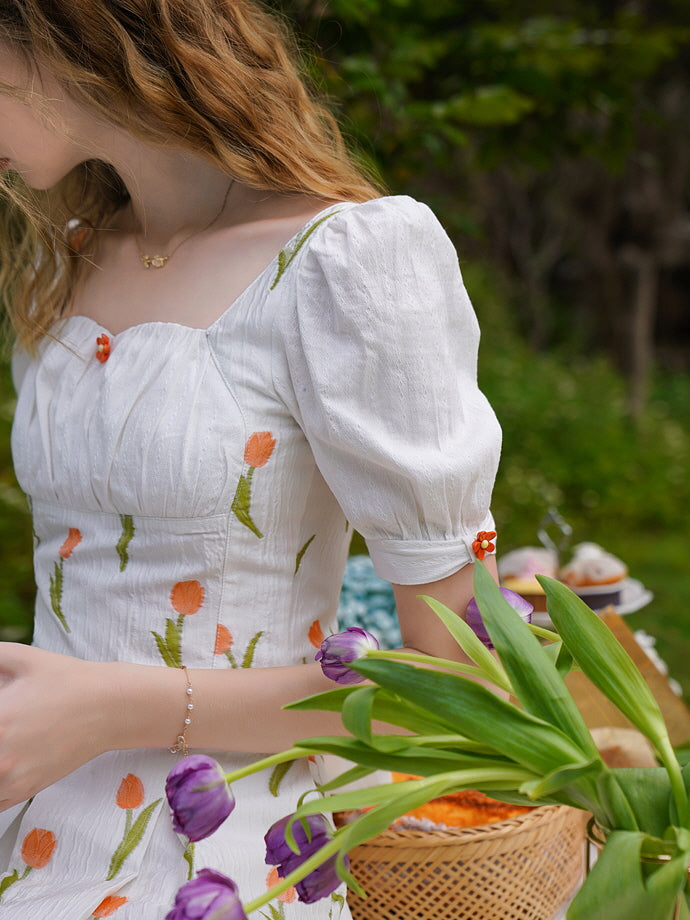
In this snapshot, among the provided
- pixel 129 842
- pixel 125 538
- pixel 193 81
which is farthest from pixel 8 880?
pixel 193 81

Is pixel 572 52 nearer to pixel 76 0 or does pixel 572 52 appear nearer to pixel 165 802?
pixel 76 0

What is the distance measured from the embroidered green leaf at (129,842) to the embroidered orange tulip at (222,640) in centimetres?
17

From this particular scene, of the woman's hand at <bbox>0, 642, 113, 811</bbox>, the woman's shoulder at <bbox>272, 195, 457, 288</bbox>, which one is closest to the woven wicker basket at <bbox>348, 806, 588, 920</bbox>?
the woman's hand at <bbox>0, 642, 113, 811</bbox>

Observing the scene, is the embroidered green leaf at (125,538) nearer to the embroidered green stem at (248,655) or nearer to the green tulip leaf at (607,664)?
the embroidered green stem at (248,655)

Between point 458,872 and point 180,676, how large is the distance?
1.20 feet

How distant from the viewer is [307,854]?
551mm

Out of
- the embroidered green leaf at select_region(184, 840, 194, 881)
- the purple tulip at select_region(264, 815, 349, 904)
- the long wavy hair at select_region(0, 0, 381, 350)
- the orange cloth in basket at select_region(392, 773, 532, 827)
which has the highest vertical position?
the long wavy hair at select_region(0, 0, 381, 350)

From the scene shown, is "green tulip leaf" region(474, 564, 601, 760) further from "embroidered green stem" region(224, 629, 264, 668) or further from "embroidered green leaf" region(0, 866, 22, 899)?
"embroidered green leaf" region(0, 866, 22, 899)

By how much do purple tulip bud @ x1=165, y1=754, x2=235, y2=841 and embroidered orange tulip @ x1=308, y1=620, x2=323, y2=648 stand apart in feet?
1.70

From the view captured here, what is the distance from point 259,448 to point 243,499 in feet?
0.18

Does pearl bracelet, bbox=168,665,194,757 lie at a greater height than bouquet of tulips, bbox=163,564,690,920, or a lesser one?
lesser

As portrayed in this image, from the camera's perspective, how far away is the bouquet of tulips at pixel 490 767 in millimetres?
506

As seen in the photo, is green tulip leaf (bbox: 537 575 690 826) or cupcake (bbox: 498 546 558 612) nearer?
green tulip leaf (bbox: 537 575 690 826)

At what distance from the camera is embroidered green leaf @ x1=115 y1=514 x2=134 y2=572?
1.01 metres
